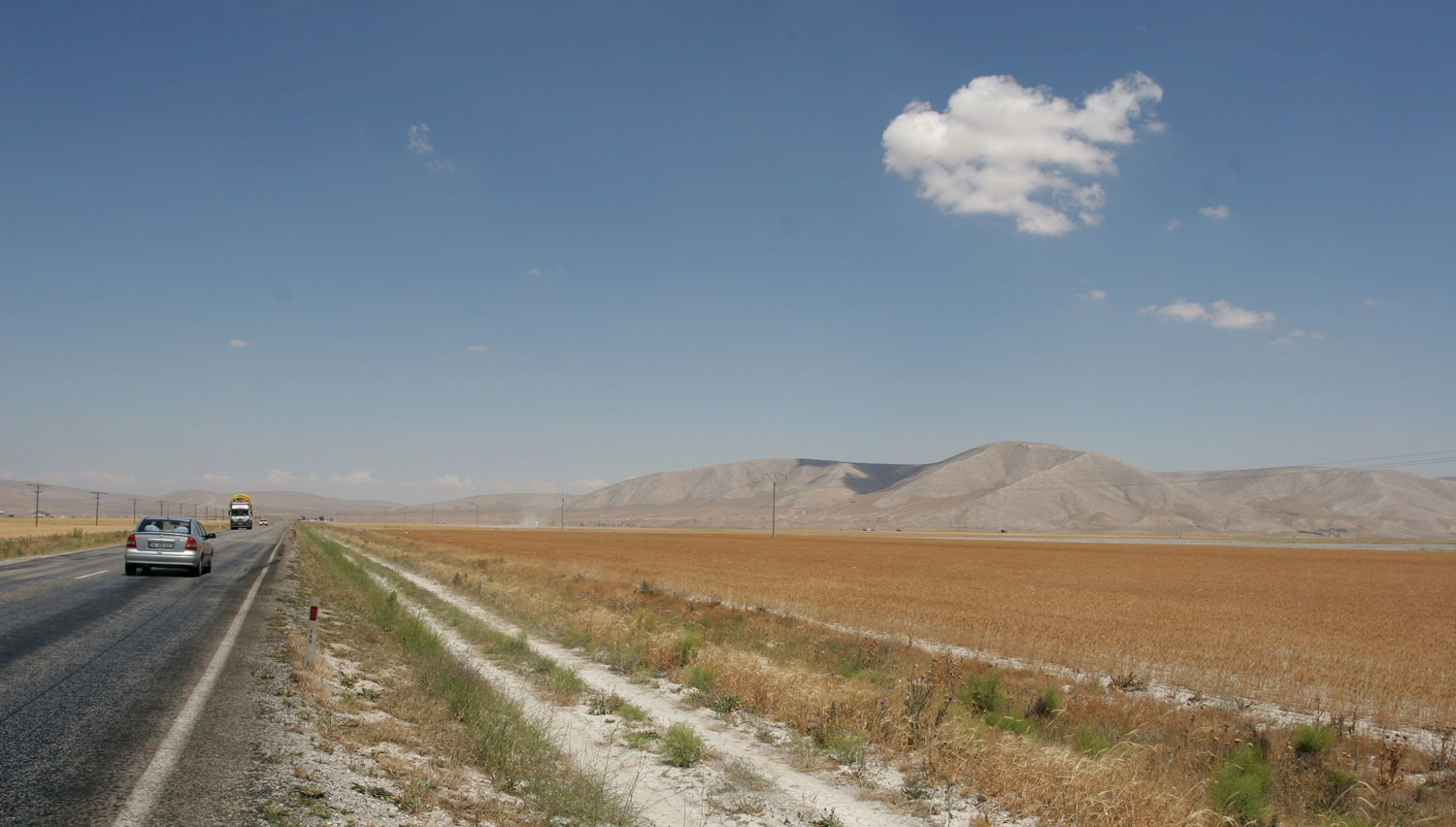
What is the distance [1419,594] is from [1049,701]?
1658 inches

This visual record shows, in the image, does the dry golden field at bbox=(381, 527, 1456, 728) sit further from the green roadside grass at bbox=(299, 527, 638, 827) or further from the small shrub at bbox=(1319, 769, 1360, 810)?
the green roadside grass at bbox=(299, 527, 638, 827)

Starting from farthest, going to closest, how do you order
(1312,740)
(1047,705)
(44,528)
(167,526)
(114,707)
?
(44,528) → (167,526) → (1047,705) → (1312,740) → (114,707)

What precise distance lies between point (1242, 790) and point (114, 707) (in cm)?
1282

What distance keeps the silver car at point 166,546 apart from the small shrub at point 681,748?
24033 mm

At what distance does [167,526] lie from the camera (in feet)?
90.1

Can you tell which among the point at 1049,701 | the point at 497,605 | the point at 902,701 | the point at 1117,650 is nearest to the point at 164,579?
the point at 497,605

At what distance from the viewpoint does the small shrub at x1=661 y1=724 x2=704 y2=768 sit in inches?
370

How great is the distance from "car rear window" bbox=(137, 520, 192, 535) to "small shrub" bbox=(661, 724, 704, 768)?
81.9 feet

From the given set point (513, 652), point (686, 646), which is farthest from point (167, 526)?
point (686, 646)

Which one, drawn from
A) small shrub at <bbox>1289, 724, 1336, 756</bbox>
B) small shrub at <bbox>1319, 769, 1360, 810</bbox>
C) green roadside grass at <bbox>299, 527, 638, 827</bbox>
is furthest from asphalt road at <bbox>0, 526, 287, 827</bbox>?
small shrub at <bbox>1289, 724, 1336, 756</bbox>

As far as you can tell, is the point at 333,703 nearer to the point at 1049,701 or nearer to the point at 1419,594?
the point at 1049,701

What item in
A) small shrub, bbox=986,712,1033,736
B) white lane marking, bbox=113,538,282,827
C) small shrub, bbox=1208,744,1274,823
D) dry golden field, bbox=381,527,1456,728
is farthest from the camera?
dry golden field, bbox=381,527,1456,728

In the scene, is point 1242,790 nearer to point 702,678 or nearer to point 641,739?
point 641,739

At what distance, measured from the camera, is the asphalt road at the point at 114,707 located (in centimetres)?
630
